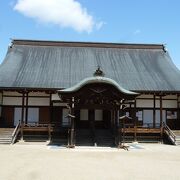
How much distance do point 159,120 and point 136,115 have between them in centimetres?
197

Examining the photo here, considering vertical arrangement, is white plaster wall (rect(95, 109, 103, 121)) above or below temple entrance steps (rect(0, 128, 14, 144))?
above

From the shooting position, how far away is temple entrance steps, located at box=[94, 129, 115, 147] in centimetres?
2284

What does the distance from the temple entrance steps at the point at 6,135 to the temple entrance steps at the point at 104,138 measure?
5.87 meters

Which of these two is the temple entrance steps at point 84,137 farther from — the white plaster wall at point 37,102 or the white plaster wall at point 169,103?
the white plaster wall at point 169,103

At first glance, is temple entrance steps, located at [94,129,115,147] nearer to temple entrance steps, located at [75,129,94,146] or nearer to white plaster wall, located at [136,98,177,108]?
temple entrance steps, located at [75,129,94,146]

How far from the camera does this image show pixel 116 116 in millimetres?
23359

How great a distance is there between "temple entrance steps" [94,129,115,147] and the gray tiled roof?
157 inches

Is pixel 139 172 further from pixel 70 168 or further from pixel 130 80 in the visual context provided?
pixel 130 80

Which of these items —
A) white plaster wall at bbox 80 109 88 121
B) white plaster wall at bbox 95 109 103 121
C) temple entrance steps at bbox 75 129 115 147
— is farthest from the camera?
white plaster wall at bbox 95 109 103 121

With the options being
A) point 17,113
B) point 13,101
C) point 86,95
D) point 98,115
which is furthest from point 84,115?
point 86,95

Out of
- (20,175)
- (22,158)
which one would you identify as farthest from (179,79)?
(20,175)

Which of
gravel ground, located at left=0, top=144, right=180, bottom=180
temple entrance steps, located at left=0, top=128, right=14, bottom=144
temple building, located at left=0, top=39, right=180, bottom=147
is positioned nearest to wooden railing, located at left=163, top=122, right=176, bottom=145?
temple building, located at left=0, top=39, right=180, bottom=147

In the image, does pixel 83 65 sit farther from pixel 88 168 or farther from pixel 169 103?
pixel 88 168

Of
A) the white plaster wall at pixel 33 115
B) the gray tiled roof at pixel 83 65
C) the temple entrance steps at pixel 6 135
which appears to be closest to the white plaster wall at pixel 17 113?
the white plaster wall at pixel 33 115
